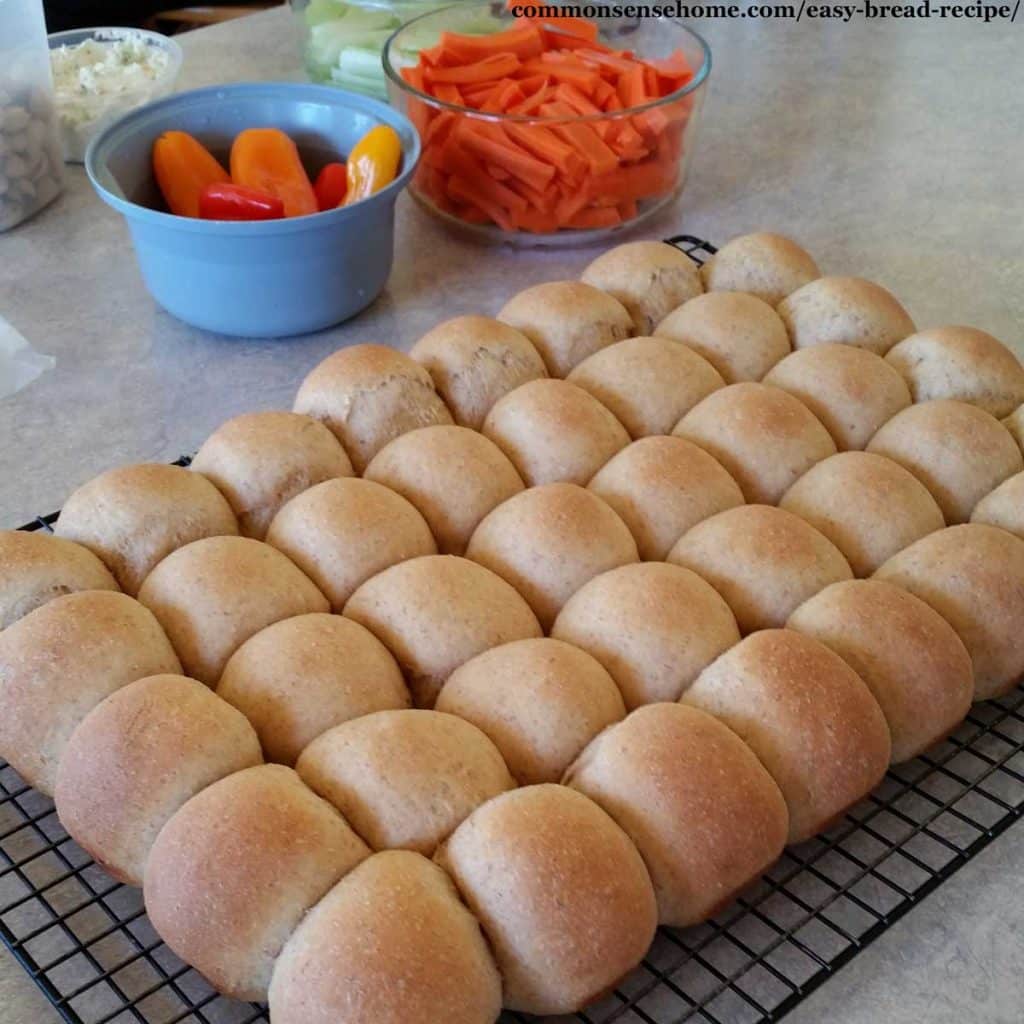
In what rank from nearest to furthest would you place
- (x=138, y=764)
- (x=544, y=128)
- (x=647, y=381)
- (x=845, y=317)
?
(x=138, y=764)
(x=647, y=381)
(x=845, y=317)
(x=544, y=128)

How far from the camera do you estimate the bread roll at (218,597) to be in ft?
2.82

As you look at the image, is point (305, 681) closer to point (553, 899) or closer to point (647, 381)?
point (553, 899)

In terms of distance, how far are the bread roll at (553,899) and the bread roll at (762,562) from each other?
26 centimetres

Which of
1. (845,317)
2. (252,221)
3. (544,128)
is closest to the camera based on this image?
(845,317)

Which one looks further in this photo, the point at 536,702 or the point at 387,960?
the point at 536,702

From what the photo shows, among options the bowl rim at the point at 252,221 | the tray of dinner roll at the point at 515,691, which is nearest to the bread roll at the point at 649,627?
the tray of dinner roll at the point at 515,691

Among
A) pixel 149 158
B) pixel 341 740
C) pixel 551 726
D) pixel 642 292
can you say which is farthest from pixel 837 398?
pixel 149 158

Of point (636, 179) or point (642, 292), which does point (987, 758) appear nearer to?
point (642, 292)

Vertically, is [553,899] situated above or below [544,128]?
below

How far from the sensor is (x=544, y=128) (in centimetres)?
148

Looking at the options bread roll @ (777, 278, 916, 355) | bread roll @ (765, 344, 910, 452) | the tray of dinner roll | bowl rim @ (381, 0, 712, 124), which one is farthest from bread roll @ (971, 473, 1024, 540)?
bowl rim @ (381, 0, 712, 124)

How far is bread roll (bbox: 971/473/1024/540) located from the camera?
3.25 feet

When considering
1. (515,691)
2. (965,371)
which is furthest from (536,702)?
(965,371)

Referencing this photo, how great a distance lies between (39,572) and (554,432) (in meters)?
0.44
